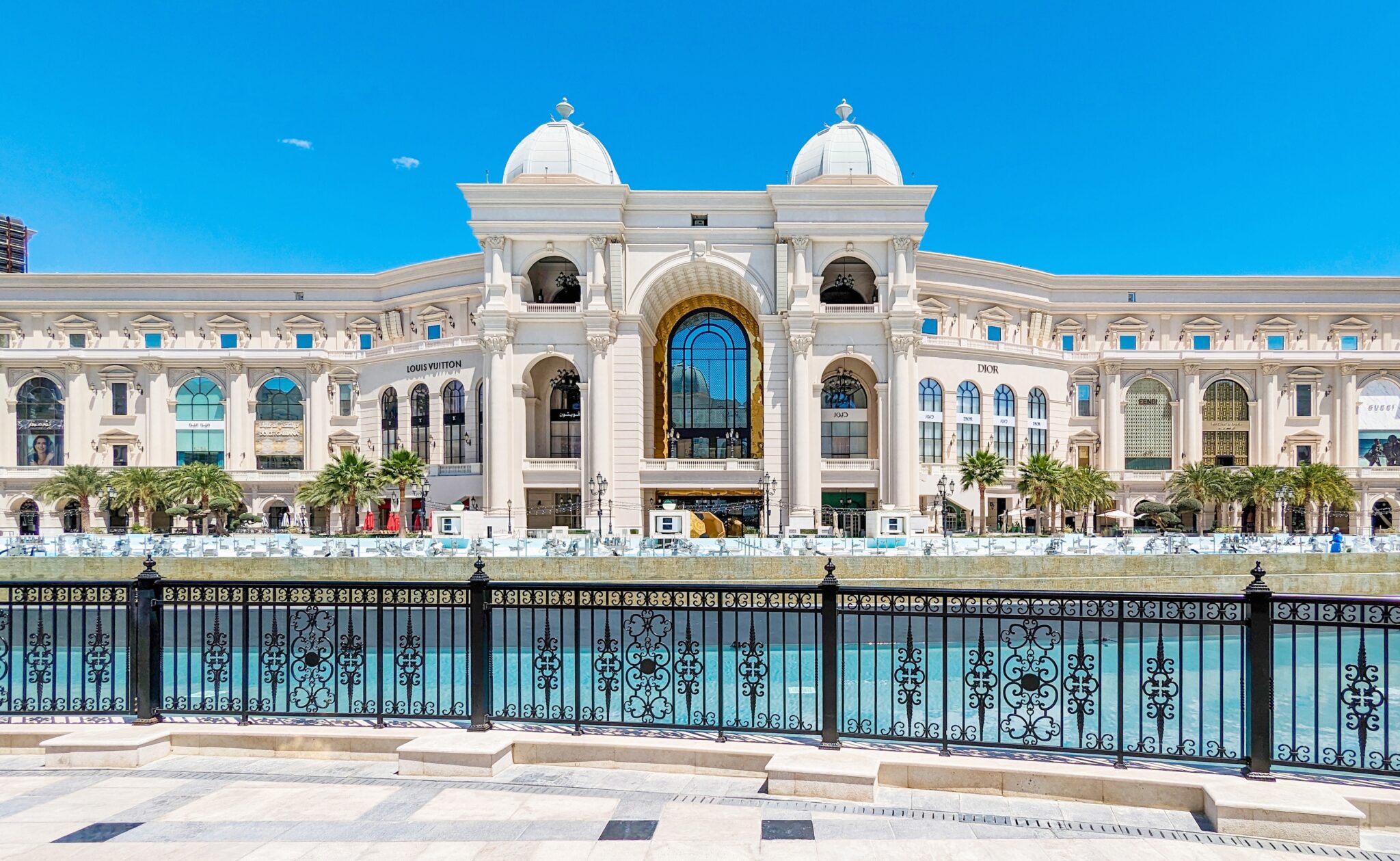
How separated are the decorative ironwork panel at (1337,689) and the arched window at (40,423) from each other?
64.3 meters

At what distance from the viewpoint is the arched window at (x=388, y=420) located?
51312 mm

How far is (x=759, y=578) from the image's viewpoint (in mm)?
29516

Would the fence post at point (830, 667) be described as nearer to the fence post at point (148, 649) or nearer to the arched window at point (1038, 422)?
the fence post at point (148, 649)

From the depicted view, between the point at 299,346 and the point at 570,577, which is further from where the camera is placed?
the point at 299,346

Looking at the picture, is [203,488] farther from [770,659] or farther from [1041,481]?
[1041,481]

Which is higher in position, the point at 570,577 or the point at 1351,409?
the point at 1351,409

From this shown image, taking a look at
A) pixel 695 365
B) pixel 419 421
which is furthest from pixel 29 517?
pixel 695 365

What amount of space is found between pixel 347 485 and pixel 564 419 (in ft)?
43.0

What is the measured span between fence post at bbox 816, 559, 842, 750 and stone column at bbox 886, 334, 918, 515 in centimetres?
3728

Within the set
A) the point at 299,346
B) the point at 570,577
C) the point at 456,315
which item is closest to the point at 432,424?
the point at 456,315

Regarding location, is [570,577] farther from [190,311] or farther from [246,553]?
[190,311]

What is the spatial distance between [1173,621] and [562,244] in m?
40.8

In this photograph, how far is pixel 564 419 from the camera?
50219mm

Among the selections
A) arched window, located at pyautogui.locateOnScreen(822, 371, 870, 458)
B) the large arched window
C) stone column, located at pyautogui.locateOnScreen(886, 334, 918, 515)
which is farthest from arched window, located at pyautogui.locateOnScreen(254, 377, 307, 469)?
stone column, located at pyautogui.locateOnScreen(886, 334, 918, 515)
